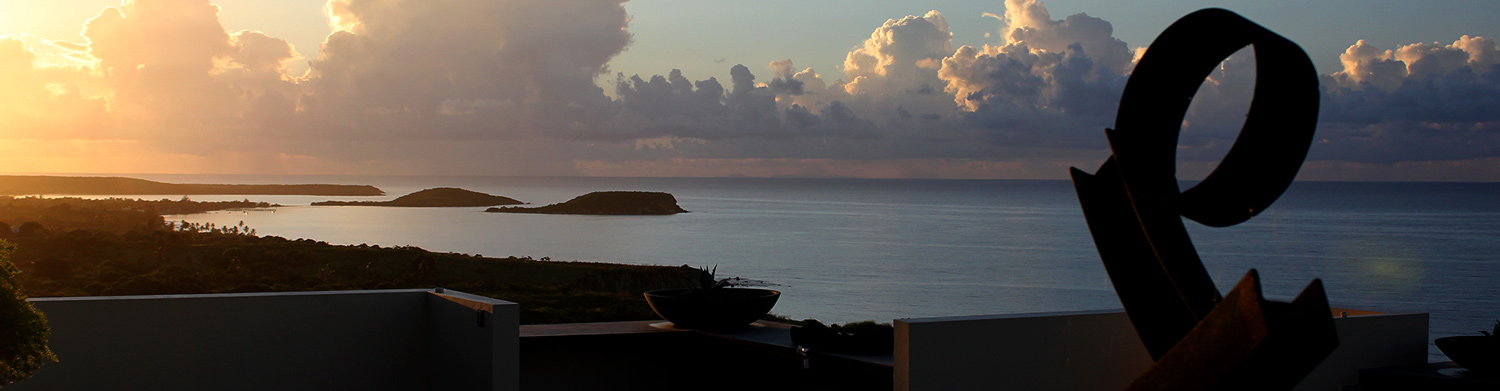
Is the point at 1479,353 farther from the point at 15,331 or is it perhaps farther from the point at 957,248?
the point at 957,248

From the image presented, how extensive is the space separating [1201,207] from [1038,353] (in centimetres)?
248

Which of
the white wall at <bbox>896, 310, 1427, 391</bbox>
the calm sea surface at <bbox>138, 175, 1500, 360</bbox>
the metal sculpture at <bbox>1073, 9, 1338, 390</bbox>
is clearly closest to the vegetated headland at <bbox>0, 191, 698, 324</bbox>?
the calm sea surface at <bbox>138, 175, 1500, 360</bbox>

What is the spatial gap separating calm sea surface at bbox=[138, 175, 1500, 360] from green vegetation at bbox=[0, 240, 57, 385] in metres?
27.1

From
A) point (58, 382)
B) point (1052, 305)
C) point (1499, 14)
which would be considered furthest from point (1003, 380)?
point (1052, 305)

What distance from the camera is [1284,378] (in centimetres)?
216

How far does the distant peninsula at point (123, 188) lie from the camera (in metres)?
123

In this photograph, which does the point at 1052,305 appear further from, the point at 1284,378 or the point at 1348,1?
the point at 1284,378

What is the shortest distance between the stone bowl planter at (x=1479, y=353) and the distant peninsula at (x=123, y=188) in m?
125

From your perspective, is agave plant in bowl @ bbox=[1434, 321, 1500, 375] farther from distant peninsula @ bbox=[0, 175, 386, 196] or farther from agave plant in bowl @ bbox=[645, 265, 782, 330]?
distant peninsula @ bbox=[0, 175, 386, 196]

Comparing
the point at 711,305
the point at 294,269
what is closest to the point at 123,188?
the point at 294,269

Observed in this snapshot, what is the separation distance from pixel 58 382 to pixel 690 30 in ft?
51.4

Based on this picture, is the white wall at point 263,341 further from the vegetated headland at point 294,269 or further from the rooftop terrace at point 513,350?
the vegetated headland at point 294,269

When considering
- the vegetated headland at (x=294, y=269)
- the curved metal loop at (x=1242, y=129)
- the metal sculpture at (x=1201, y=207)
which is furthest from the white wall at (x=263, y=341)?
the vegetated headland at (x=294, y=269)

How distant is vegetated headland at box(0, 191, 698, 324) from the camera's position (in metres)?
24.7
